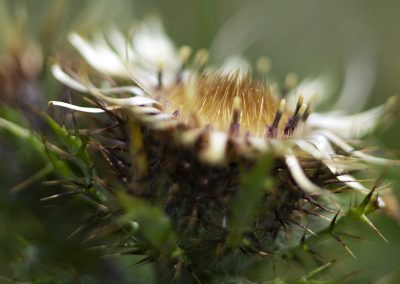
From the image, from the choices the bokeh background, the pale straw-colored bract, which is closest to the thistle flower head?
the pale straw-colored bract

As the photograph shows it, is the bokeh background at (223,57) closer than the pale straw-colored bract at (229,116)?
No

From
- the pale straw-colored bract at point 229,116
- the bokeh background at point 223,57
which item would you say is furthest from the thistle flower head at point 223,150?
the bokeh background at point 223,57

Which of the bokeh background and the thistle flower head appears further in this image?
the bokeh background

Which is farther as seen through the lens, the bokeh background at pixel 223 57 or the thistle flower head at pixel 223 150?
the bokeh background at pixel 223 57

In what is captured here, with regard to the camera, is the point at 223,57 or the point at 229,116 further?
the point at 223,57

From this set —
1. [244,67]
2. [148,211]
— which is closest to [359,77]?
[244,67]

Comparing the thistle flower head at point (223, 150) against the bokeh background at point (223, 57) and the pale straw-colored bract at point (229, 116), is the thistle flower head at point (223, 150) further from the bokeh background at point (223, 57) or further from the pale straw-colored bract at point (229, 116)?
the bokeh background at point (223, 57)

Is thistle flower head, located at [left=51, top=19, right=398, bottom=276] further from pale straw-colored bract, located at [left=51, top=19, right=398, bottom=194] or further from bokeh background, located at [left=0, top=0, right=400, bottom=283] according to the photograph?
bokeh background, located at [left=0, top=0, right=400, bottom=283]

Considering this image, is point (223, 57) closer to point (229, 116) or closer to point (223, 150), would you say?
point (229, 116)

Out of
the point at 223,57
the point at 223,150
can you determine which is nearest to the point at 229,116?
the point at 223,150
